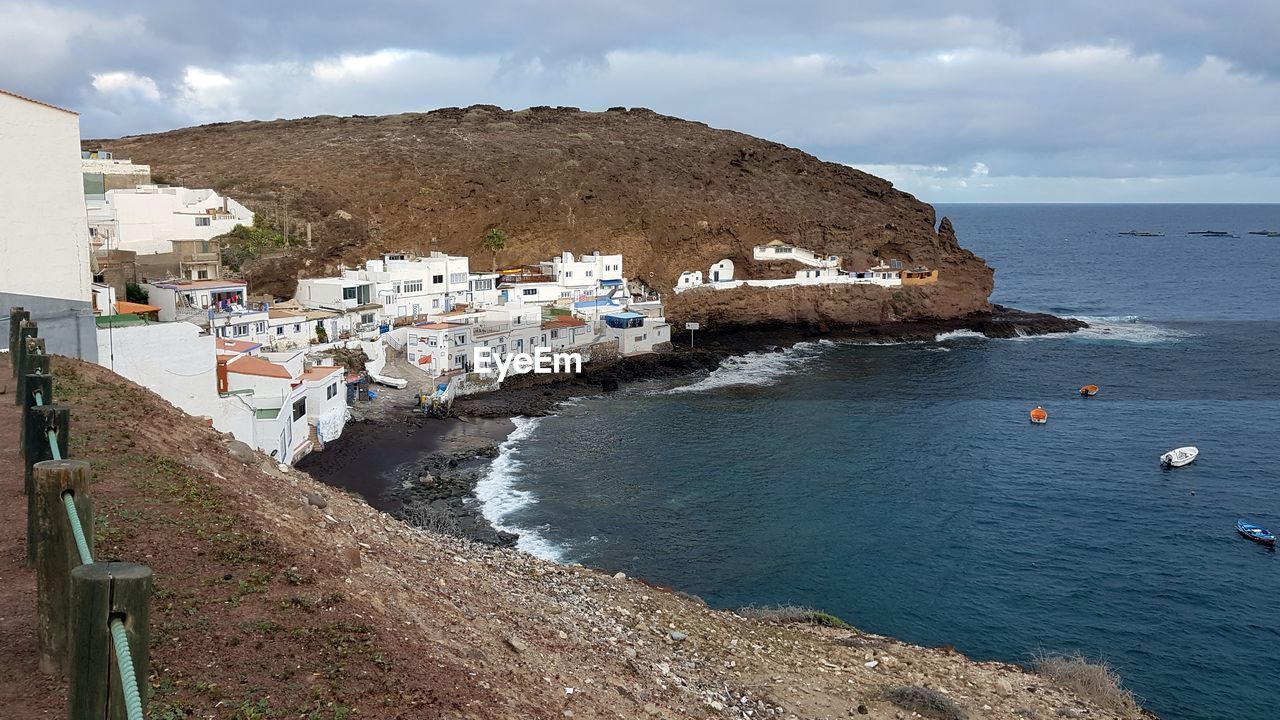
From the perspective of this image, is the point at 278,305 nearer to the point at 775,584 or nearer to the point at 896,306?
the point at 775,584

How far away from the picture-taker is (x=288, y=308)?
58.4 meters

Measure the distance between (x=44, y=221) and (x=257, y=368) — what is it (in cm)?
1681

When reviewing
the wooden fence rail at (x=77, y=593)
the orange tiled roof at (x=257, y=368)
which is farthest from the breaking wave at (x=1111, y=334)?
the wooden fence rail at (x=77, y=593)

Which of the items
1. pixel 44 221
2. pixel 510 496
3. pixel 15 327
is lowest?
pixel 510 496

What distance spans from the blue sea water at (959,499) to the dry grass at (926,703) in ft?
28.2

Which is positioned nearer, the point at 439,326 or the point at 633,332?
the point at 439,326

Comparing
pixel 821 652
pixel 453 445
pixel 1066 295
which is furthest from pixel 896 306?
pixel 821 652

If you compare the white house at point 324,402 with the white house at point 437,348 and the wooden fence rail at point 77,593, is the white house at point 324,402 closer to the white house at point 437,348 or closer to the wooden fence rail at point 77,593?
the white house at point 437,348

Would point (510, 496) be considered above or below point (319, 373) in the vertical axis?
below

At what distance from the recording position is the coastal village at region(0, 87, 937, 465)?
984 inches

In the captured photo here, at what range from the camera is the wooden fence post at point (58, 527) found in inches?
249

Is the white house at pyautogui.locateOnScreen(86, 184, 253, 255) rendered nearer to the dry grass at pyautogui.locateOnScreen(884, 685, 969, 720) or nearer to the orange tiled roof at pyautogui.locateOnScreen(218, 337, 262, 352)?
the orange tiled roof at pyautogui.locateOnScreen(218, 337, 262, 352)

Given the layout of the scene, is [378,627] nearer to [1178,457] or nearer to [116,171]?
[1178,457]

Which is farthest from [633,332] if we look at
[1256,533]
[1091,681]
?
[1091,681]
